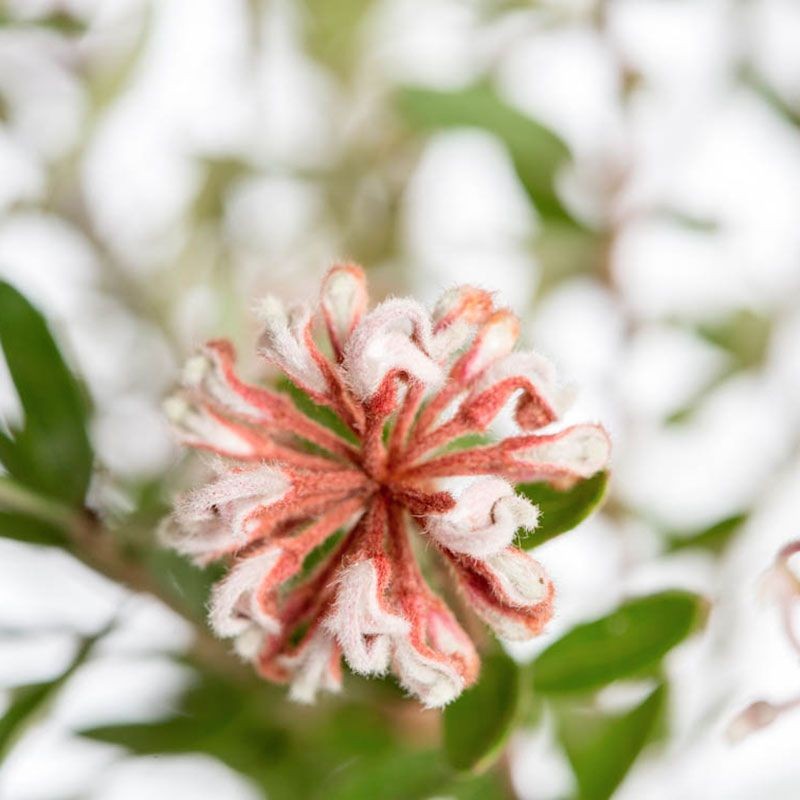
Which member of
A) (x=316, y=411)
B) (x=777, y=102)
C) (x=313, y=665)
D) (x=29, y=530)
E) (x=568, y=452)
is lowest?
(x=29, y=530)

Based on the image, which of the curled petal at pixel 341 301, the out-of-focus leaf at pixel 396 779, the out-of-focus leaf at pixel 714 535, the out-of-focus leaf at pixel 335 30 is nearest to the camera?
the curled petal at pixel 341 301

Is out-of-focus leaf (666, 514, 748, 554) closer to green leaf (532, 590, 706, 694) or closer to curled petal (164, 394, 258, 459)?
green leaf (532, 590, 706, 694)

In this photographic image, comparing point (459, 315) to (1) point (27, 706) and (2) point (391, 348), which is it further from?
(1) point (27, 706)

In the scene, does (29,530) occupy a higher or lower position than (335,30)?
lower

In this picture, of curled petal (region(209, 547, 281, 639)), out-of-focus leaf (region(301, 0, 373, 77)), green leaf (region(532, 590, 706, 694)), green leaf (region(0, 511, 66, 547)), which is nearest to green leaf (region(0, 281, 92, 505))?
green leaf (region(0, 511, 66, 547))

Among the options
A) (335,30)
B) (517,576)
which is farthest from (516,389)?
(335,30)

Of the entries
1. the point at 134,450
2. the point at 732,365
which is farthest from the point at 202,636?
the point at 732,365

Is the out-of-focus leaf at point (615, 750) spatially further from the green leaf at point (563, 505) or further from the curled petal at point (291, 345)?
the curled petal at point (291, 345)

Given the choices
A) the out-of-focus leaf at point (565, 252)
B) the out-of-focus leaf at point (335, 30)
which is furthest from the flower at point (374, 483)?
the out-of-focus leaf at point (335, 30)
